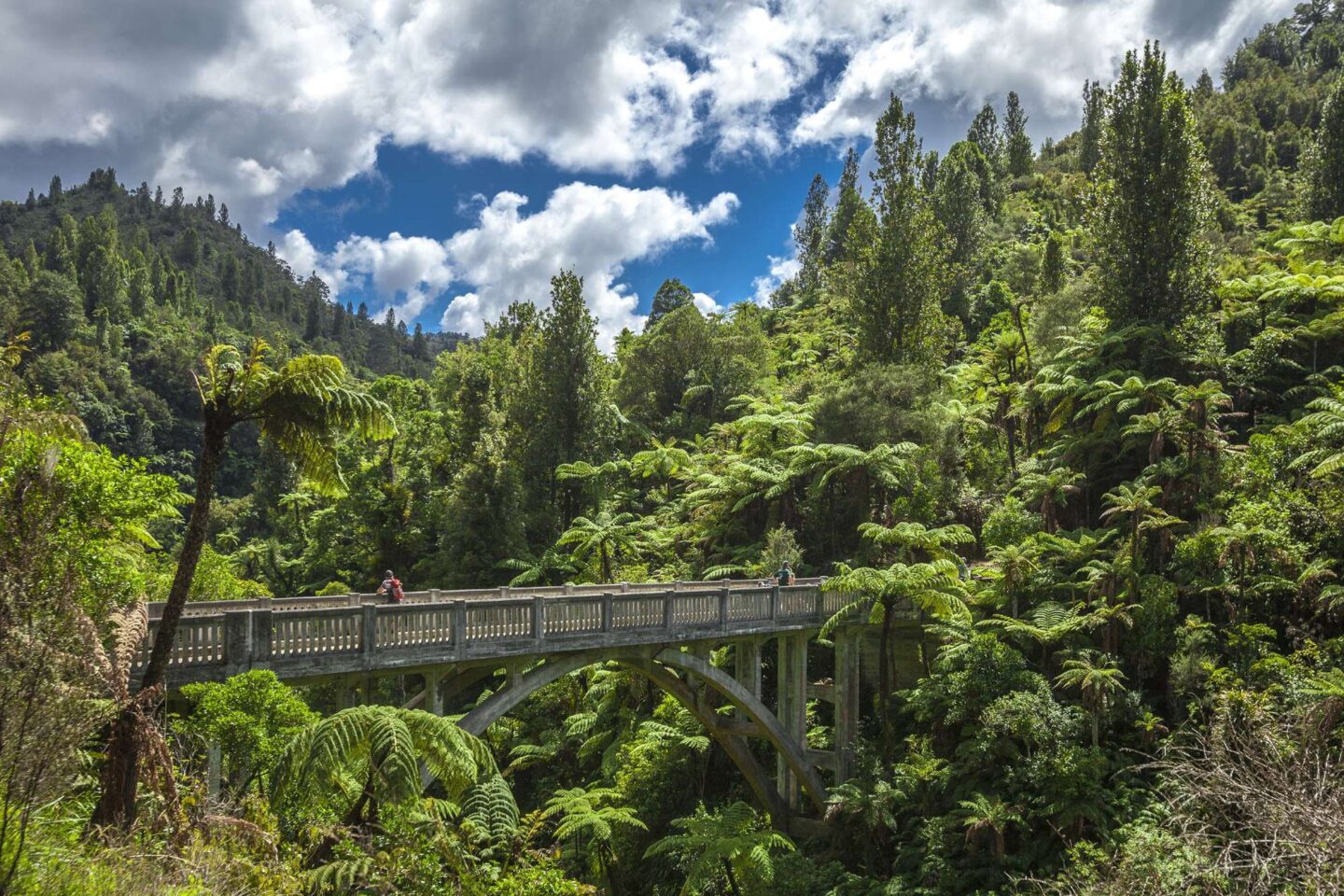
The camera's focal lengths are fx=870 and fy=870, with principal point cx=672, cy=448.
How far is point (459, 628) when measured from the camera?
11.6m

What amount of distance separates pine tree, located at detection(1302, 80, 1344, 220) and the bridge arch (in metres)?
29.0

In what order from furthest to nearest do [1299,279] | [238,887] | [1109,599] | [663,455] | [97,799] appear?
[663,455]
[1299,279]
[1109,599]
[97,799]
[238,887]

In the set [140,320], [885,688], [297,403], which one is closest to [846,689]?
[885,688]

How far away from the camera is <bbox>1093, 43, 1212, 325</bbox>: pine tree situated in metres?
23.7

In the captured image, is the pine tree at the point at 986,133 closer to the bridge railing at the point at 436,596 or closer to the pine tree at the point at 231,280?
the bridge railing at the point at 436,596

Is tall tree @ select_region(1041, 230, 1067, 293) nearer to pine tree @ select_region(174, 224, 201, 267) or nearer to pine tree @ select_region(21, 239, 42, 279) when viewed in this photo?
pine tree @ select_region(21, 239, 42, 279)

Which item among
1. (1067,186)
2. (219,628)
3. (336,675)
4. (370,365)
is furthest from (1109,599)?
(370,365)

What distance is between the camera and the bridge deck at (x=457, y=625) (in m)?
9.48

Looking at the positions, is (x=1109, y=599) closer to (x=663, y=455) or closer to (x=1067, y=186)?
(x=663, y=455)

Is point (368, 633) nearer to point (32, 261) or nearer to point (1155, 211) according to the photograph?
point (1155, 211)

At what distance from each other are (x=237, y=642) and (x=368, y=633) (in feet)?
5.00

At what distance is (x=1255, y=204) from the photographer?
4931 centimetres

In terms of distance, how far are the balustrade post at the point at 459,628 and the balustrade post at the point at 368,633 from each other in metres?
1.18

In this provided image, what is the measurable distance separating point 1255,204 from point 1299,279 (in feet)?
113
